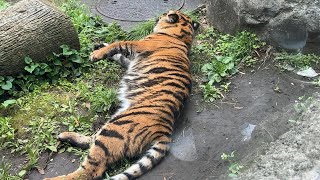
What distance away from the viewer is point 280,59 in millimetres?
5926

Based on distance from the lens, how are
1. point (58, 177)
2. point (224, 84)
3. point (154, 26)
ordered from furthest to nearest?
point (154, 26)
point (224, 84)
point (58, 177)

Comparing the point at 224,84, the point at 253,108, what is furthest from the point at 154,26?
the point at 253,108

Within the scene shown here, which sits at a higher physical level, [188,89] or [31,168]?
[188,89]

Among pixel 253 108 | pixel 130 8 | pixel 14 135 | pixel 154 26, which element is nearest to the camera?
pixel 14 135

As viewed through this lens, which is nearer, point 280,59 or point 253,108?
point 253,108

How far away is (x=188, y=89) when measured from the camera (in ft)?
17.0

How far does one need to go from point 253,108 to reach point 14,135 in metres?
2.63

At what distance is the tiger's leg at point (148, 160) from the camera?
4.29 metres

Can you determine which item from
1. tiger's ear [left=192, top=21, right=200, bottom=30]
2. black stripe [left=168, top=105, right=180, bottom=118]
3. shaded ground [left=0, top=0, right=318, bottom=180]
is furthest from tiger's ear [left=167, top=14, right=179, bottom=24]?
black stripe [left=168, top=105, right=180, bottom=118]

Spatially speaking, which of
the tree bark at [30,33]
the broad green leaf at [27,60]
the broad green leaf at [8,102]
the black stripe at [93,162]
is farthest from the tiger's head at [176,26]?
the black stripe at [93,162]

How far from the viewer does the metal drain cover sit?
22.8 feet

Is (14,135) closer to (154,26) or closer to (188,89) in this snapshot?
(188,89)

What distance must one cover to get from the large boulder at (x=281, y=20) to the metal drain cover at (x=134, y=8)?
1.17 meters

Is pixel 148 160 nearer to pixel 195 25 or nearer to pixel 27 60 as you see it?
pixel 27 60
